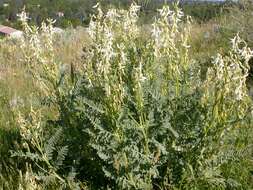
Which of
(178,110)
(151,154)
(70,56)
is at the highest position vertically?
(178,110)

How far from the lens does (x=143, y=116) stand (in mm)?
3092

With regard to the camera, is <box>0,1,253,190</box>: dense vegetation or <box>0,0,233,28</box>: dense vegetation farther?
<box>0,0,233,28</box>: dense vegetation

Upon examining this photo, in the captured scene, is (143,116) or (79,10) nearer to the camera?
(143,116)

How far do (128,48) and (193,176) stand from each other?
3.34 ft

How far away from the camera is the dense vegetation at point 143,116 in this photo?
284cm

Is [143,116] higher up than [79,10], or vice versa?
[143,116]

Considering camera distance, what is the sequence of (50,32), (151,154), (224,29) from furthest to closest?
1. (224,29)
2. (50,32)
3. (151,154)

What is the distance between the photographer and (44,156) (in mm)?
3023

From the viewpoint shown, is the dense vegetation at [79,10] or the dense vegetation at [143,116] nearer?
the dense vegetation at [143,116]

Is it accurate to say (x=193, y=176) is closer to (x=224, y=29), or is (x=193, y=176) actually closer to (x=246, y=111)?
(x=246, y=111)

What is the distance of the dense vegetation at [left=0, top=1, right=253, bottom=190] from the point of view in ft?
9.30

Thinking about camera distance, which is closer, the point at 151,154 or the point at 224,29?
the point at 151,154

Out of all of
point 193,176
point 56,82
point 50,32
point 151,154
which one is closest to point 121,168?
point 151,154

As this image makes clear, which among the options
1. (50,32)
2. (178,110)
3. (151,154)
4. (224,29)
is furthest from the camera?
(224,29)
